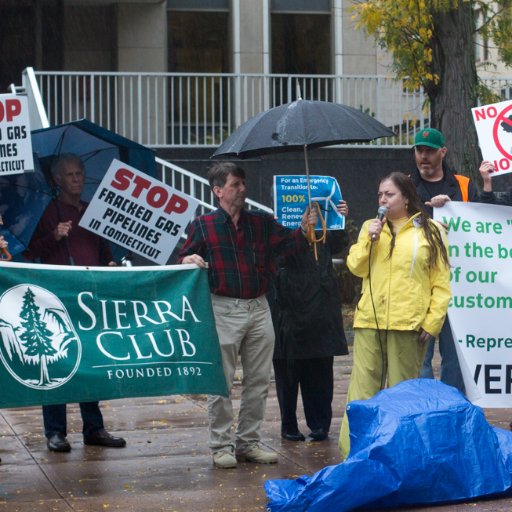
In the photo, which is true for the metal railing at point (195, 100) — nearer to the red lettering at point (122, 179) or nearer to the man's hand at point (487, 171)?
the red lettering at point (122, 179)

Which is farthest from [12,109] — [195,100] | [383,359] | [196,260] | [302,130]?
[195,100]

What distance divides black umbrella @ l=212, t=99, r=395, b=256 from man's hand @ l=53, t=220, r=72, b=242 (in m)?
1.07

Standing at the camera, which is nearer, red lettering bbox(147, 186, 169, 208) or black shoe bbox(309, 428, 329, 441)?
red lettering bbox(147, 186, 169, 208)

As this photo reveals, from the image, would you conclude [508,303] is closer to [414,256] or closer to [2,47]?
[414,256]

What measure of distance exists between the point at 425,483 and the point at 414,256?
57.2 inches

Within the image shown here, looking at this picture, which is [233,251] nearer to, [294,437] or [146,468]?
[146,468]

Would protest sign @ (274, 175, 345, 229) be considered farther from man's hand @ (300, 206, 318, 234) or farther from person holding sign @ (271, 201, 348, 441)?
man's hand @ (300, 206, 318, 234)

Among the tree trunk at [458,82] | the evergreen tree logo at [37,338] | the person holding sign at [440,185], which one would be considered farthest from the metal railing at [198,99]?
the evergreen tree logo at [37,338]

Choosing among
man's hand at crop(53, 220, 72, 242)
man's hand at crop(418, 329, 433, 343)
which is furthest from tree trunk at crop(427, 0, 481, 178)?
man's hand at crop(53, 220, 72, 242)

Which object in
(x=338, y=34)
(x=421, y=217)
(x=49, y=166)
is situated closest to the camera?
(x=421, y=217)

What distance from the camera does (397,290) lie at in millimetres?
7078

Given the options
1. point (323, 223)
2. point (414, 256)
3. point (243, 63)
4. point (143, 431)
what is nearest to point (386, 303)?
point (414, 256)

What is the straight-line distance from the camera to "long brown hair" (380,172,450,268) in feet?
23.4

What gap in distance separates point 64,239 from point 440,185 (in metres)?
2.49
